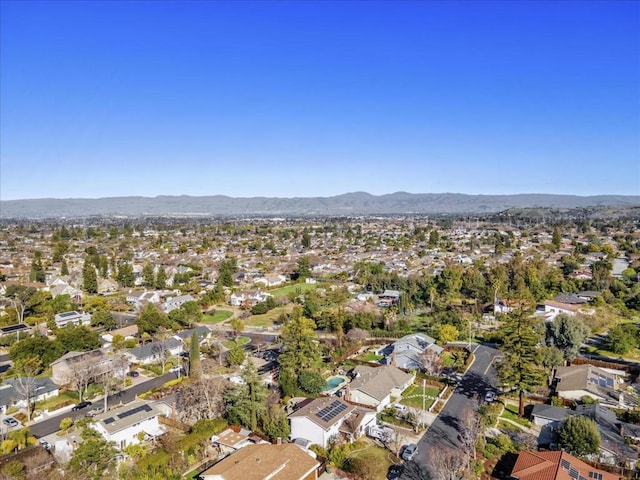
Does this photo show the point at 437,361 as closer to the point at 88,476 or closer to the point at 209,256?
the point at 88,476

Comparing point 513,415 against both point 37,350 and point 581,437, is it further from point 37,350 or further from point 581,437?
point 37,350

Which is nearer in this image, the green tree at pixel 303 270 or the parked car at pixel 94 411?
the parked car at pixel 94 411

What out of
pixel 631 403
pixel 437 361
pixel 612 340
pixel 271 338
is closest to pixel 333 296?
pixel 271 338

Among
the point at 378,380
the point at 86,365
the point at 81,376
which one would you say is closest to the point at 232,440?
the point at 378,380

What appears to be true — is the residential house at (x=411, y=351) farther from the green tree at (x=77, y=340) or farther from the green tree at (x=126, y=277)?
the green tree at (x=126, y=277)

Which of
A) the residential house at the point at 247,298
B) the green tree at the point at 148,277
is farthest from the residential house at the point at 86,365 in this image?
the green tree at the point at 148,277
